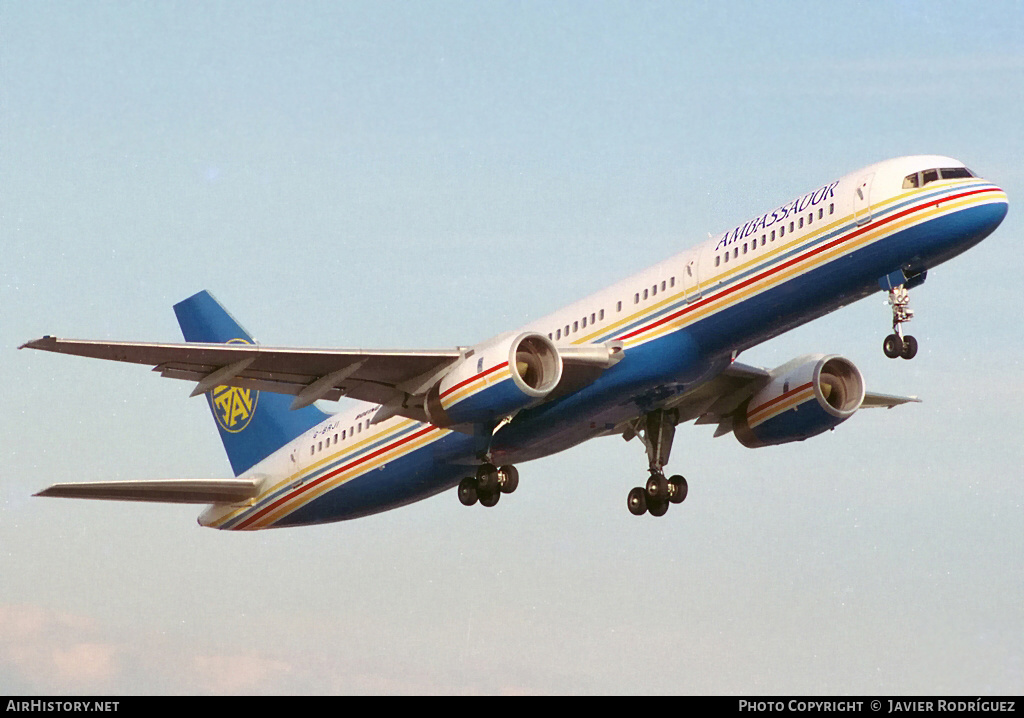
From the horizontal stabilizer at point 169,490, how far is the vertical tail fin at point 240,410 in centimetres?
159

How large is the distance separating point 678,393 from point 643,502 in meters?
4.71

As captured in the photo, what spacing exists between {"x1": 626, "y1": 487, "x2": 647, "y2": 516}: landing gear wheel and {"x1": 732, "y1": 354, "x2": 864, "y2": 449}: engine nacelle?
363 cm

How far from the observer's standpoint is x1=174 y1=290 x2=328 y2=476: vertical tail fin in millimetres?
44625

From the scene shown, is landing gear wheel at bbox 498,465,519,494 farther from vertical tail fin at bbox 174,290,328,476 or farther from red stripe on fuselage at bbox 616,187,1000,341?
vertical tail fin at bbox 174,290,328,476

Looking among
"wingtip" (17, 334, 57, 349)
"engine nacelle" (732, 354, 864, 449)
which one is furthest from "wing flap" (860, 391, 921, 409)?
"wingtip" (17, 334, 57, 349)

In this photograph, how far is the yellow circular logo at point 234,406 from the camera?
150ft

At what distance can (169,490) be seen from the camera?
4144cm

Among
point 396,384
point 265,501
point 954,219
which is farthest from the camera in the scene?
point 265,501

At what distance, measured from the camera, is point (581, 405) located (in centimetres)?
3619

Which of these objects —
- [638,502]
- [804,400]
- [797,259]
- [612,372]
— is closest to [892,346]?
[797,259]
